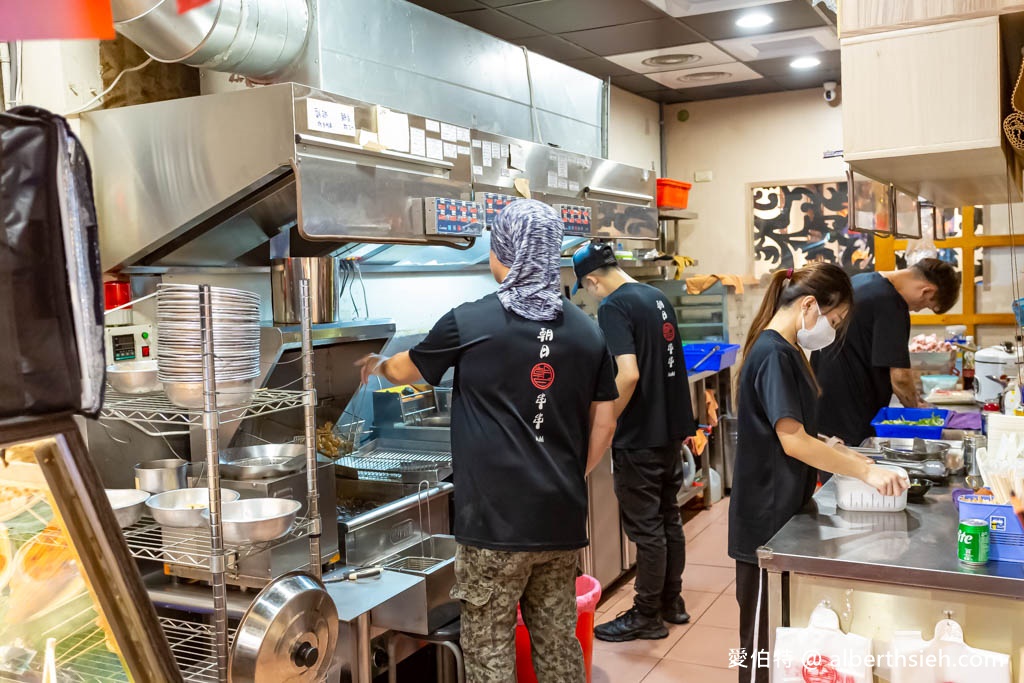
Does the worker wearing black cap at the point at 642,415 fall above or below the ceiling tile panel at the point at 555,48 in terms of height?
below

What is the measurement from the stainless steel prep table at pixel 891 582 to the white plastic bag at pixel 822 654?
0.27 feet

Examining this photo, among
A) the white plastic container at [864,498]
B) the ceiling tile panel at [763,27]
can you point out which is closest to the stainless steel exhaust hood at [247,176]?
the white plastic container at [864,498]

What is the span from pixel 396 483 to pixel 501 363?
882 millimetres

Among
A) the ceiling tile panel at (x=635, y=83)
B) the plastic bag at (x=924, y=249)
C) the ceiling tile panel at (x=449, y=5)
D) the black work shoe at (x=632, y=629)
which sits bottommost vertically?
the black work shoe at (x=632, y=629)

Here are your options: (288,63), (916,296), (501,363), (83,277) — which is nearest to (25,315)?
(83,277)

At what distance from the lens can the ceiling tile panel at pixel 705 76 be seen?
6.42 meters

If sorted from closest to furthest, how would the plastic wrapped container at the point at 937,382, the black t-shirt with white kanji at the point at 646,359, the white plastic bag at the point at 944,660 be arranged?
the white plastic bag at the point at 944,660 → the black t-shirt with white kanji at the point at 646,359 → the plastic wrapped container at the point at 937,382

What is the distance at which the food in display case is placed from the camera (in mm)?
1413

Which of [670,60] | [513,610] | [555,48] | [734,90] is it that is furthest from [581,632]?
[734,90]

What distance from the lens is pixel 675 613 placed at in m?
4.23

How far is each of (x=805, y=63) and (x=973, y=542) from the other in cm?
498

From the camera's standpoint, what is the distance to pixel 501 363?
8.52 ft

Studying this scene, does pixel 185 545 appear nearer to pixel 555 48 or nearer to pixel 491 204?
pixel 491 204

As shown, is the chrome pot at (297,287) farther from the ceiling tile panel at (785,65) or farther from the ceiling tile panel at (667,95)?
the ceiling tile panel at (667,95)
